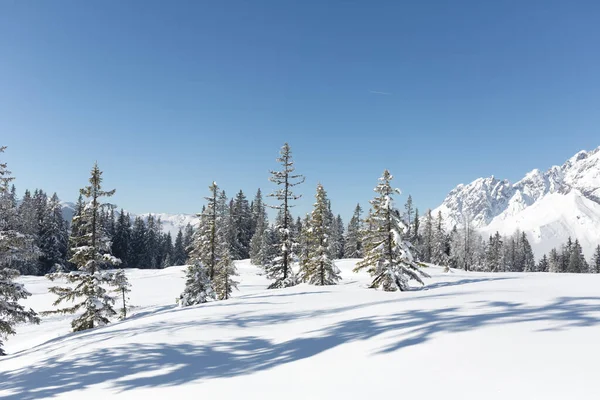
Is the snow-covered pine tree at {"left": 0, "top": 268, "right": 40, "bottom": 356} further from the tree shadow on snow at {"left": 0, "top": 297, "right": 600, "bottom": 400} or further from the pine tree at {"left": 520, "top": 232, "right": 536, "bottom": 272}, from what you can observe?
the pine tree at {"left": 520, "top": 232, "right": 536, "bottom": 272}

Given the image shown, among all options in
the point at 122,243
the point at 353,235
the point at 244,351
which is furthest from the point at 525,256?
the point at 244,351

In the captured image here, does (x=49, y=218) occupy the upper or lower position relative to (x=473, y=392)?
upper

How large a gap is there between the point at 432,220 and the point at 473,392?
89644mm

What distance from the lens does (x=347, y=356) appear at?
275 inches

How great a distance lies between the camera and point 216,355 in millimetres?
8312

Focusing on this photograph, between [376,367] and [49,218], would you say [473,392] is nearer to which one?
[376,367]

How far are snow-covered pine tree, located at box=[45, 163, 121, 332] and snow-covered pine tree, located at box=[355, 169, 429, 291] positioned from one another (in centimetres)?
1704

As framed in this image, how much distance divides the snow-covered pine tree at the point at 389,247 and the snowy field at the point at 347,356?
37.7 ft

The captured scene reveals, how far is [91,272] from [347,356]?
21.5 m

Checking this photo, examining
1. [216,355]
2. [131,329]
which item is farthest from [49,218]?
[216,355]

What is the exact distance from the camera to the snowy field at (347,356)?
515cm

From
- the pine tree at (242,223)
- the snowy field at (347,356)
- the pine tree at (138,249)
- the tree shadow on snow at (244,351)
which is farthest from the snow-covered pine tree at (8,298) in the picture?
the pine tree at (138,249)

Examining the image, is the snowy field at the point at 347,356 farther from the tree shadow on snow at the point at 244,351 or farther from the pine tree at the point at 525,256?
the pine tree at the point at 525,256

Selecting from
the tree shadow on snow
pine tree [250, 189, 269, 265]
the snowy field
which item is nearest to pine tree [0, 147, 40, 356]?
the snowy field
